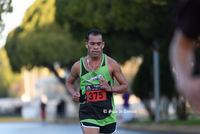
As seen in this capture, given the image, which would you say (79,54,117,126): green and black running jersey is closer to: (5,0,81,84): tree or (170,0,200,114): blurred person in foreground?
(170,0,200,114): blurred person in foreground

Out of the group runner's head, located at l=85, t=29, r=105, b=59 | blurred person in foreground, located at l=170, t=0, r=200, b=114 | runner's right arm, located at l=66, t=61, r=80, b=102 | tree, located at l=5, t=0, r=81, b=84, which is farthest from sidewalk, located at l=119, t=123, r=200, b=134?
blurred person in foreground, located at l=170, t=0, r=200, b=114

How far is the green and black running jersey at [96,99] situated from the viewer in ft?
18.1

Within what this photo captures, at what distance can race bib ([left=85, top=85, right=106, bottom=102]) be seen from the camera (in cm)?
557

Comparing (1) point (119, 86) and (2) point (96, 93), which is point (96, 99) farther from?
(1) point (119, 86)

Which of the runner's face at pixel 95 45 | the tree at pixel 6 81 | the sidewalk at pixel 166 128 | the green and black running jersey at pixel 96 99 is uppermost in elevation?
the tree at pixel 6 81

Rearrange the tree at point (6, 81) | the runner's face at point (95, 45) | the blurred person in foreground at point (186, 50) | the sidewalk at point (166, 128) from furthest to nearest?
the tree at point (6, 81) → the sidewalk at point (166, 128) → the runner's face at point (95, 45) → the blurred person in foreground at point (186, 50)

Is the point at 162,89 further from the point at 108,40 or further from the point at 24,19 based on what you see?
the point at 24,19

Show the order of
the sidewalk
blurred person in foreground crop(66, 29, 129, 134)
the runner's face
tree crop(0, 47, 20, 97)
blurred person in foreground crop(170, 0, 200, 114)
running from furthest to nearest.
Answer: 1. tree crop(0, 47, 20, 97)
2. the sidewalk
3. the runner's face
4. blurred person in foreground crop(66, 29, 129, 134)
5. blurred person in foreground crop(170, 0, 200, 114)

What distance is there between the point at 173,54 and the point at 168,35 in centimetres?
1547

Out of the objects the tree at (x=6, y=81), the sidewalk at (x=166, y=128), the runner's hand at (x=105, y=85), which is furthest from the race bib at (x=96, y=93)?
the tree at (x=6, y=81)

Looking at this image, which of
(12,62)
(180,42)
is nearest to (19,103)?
(12,62)

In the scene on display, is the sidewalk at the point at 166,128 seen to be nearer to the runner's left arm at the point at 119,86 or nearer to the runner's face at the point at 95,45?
the runner's left arm at the point at 119,86

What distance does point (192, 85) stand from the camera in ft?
5.45

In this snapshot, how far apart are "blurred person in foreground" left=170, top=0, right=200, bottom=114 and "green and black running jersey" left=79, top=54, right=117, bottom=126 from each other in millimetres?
3654
